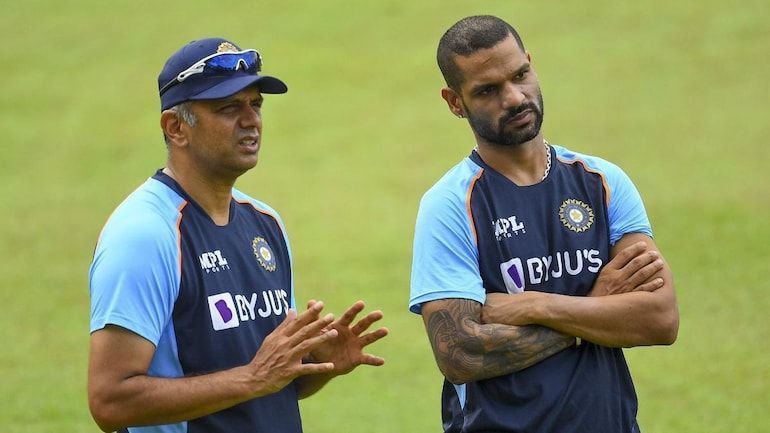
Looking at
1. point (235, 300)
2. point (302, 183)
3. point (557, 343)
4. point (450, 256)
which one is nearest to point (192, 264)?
point (235, 300)

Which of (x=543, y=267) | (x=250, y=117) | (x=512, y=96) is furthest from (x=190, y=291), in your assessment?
(x=512, y=96)

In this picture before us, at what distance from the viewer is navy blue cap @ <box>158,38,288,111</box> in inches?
190

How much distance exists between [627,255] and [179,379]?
181cm

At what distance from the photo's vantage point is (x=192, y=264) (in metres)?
4.70

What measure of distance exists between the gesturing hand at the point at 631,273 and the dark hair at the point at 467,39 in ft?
3.11

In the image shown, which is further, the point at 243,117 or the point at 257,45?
the point at 257,45

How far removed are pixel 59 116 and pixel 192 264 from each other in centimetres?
1744

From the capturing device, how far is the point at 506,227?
498 cm

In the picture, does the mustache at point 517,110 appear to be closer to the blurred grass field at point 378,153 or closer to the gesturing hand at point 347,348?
the gesturing hand at point 347,348

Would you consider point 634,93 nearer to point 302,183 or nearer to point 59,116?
point 302,183

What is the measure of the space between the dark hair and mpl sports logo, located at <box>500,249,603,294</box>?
31.3 inches

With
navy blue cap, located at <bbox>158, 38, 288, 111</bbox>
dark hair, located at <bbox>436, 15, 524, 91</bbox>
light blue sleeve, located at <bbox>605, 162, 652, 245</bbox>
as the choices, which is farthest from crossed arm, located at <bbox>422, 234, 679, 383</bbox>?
navy blue cap, located at <bbox>158, 38, 288, 111</bbox>

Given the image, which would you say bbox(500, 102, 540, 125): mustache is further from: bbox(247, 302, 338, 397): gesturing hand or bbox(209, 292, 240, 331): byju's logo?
Answer: bbox(209, 292, 240, 331): byju's logo

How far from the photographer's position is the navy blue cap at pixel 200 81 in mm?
4836
